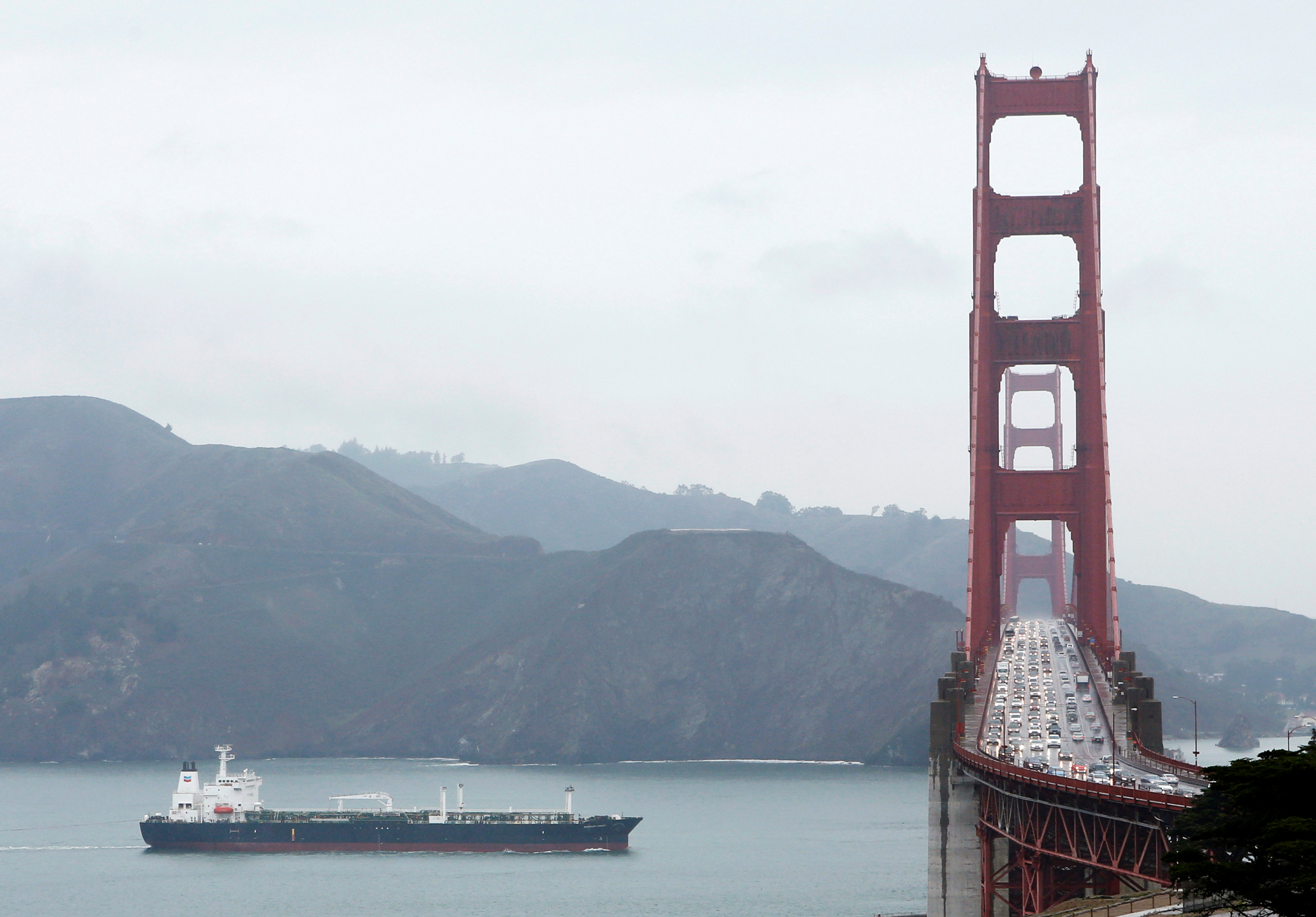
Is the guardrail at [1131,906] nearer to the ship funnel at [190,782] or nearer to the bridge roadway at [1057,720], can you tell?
the bridge roadway at [1057,720]

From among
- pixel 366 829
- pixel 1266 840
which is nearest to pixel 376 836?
pixel 366 829

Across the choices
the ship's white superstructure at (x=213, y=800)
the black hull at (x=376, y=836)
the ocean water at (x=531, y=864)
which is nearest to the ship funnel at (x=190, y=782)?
the ship's white superstructure at (x=213, y=800)

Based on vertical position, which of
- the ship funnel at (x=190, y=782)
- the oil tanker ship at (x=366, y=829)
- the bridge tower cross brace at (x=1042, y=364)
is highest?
the bridge tower cross brace at (x=1042, y=364)

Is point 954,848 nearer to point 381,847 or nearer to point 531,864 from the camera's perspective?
point 531,864

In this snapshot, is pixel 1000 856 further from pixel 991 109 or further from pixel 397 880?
pixel 397 880

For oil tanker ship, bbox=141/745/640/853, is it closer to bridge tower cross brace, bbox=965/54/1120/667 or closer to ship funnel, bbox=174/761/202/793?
ship funnel, bbox=174/761/202/793

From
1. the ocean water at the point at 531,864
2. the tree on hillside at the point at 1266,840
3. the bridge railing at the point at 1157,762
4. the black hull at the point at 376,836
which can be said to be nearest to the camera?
the tree on hillside at the point at 1266,840

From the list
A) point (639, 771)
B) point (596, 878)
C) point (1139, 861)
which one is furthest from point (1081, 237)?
point (639, 771)

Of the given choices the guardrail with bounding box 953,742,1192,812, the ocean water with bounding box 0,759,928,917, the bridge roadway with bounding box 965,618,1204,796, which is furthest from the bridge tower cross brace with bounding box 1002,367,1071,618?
the guardrail with bounding box 953,742,1192,812
